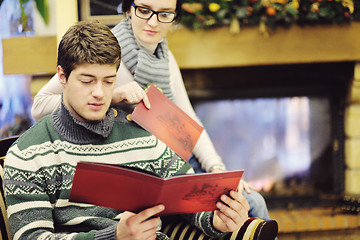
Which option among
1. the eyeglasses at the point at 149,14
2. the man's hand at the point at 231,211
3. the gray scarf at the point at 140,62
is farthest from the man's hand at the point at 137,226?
the eyeglasses at the point at 149,14

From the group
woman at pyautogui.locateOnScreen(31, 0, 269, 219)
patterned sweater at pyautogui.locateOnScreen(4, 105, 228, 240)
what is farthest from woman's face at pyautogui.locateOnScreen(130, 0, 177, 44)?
patterned sweater at pyautogui.locateOnScreen(4, 105, 228, 240)

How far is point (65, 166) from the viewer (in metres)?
1.10

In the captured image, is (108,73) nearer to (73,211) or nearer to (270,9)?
(73,211)

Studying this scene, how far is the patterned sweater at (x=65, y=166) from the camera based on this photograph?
1018 mm

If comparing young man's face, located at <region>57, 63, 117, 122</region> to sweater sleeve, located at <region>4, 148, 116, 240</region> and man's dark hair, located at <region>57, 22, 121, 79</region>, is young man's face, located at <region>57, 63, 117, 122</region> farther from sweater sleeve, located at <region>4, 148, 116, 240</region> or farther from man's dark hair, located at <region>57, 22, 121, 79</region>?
sweater sleeve, located at <region>4, 148, 116, 240</region>

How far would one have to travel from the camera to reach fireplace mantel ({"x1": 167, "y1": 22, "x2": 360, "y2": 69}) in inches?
90.3

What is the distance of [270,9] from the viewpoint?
2186 millimetres

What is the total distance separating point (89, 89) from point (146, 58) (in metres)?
0.40

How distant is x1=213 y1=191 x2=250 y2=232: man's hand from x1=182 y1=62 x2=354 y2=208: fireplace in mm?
1495

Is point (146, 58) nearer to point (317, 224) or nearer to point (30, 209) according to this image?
point (30, 209)

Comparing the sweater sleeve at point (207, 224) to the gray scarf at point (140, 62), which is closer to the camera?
the sweater sleeve at point (207, 224)

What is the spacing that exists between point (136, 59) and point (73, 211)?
0.54 metres

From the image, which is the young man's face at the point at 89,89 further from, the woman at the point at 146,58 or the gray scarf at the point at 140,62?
the gray scarf at the point at 140,62

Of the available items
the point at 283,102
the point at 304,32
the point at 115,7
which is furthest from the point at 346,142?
the point at 115,7
